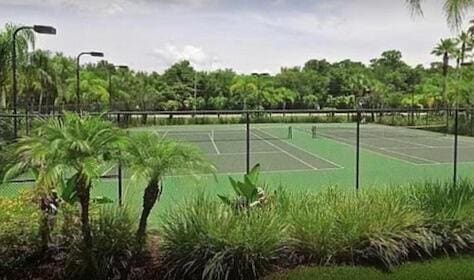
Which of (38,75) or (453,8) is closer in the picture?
(453,8)

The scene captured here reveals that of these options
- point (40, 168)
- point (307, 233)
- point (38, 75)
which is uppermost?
point (38, 75)

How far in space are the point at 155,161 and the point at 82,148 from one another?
0.83 metres

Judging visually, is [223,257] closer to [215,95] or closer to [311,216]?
[311,216]

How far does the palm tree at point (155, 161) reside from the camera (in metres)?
6.52

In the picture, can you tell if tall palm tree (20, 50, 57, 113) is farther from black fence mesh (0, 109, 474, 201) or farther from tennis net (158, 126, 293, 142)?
tennis net (158, 126, 293, 142)

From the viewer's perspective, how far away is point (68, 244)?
7.14m

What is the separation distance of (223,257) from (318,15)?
1181 cm

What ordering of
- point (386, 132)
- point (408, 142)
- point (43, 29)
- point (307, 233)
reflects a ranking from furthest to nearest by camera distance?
point (386, 132) → point (408, 142) → point (43, 29) → point (307, 233)

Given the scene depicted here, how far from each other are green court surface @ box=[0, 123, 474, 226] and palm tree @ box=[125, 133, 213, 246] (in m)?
0.15

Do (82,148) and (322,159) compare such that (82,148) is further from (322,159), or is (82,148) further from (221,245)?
(322,159)

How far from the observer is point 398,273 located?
6.77 meters

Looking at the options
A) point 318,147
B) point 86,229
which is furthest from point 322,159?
point 86,229

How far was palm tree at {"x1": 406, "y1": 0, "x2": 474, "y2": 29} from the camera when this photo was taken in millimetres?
11953

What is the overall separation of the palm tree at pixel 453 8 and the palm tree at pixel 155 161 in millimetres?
7041
